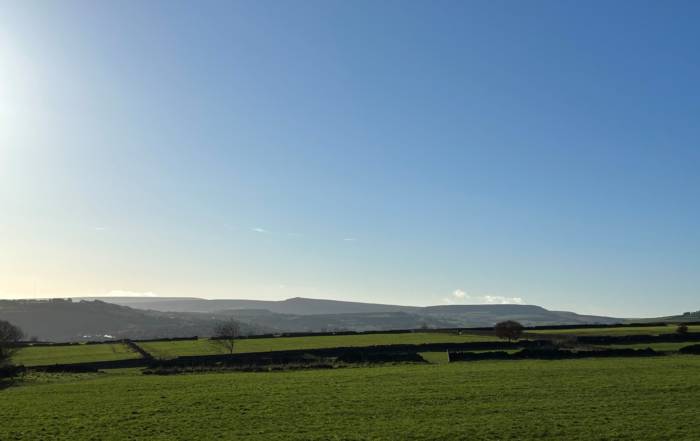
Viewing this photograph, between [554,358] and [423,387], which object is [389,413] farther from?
[554,358]

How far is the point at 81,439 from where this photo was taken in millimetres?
30953

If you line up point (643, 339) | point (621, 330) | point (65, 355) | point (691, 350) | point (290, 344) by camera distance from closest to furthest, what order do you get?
1. point (691, 350)
2. point (65, 355)
3. point (643, 339)
4. point (290, 344)
5. point (621, 330)

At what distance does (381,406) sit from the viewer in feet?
126

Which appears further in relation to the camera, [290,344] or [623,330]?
[623,330]

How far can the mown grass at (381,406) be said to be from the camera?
102 ft

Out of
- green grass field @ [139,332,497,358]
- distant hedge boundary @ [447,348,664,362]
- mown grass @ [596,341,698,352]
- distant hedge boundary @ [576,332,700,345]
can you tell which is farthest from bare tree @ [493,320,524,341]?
distant hedge boundary @ [447,348,664,362]

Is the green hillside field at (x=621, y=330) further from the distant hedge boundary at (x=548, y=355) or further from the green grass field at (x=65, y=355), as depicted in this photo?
the green grass field at (x=65, y=355)

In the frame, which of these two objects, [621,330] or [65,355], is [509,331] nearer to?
[621,330]

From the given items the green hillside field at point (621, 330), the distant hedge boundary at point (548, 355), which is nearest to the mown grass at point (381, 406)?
the distant hedge boundary at point (548, 355)

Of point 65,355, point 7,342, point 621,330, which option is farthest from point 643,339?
point 7,342

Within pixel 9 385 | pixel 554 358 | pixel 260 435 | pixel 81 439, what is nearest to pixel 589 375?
pixel 554 358

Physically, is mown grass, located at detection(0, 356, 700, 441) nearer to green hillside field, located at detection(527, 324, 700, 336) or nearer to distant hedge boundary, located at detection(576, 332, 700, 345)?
distant hedge boundary, located at detection(576, 332, 700, 345)

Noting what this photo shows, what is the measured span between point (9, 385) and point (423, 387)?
147 ft

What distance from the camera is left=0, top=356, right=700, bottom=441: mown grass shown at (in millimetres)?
31172
